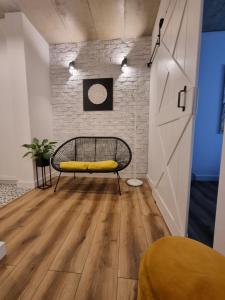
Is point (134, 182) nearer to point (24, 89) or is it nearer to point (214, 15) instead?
point (24, 89)

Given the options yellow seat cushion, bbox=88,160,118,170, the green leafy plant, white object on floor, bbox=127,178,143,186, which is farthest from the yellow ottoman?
the green leafy plant

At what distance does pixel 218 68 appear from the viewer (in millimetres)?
2777

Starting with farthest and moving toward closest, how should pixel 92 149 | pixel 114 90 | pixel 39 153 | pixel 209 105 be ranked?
pixel 92 149, pixel 114 90, pixel 209 105, pixel 39 153

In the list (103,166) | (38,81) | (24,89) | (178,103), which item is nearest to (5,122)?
(24,89)

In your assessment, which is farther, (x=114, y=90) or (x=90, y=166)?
(x=114, y=90)

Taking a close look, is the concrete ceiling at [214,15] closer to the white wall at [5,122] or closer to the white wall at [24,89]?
the white wall at [24,89]

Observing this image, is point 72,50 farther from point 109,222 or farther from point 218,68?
point 109,222

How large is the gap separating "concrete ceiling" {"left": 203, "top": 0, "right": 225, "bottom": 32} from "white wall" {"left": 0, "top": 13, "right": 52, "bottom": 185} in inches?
107

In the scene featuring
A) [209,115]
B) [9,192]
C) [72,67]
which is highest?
[72,67]

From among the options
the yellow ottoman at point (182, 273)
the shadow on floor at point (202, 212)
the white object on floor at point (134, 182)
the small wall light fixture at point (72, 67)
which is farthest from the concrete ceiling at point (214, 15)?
the yellow ottoman at point (182, 273)

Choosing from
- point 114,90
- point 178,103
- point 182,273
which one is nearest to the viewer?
point 182,273

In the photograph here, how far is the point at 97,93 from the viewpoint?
3164 millimetres

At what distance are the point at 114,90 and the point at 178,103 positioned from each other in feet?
6.61

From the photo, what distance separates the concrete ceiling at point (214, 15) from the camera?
84.1 inches
